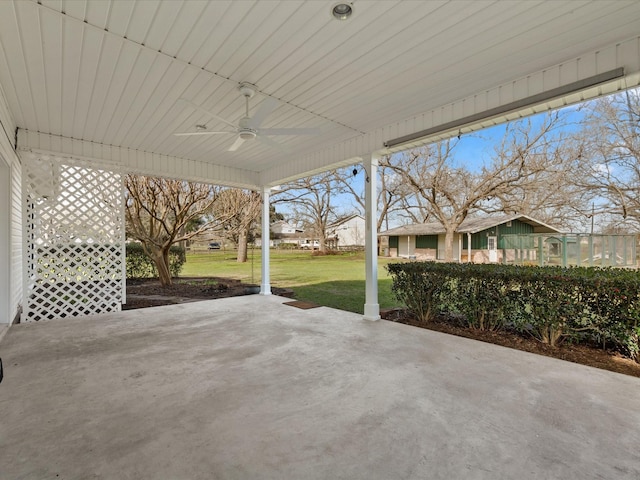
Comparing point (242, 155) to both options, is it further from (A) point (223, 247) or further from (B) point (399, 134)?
(A) point (223, 247)

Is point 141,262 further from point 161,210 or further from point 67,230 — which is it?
point 67,230

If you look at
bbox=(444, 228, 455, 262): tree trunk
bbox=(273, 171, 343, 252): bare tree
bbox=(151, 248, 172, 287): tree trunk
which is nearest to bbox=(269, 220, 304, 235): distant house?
bbox=(273, 171, 343, 252): bare tree

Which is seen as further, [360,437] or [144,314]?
[144,314]

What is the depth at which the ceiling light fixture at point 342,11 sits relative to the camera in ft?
7.18

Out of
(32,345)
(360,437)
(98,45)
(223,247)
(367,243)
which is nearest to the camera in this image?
(360,437)

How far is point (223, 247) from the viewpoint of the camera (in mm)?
12352

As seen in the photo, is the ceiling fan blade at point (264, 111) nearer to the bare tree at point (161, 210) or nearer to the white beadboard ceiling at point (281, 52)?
the white beadboard ceiling at point (281, 52)

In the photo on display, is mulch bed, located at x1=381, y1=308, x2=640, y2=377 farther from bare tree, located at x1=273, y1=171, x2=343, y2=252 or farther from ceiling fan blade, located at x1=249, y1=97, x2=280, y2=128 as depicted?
bare tree, located at x1=273, y1=171, x2=343, y2=252

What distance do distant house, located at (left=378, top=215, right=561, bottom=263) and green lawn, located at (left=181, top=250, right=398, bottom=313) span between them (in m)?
1.28

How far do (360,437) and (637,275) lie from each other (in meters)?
3.39

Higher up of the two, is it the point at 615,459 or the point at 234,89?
the point at 234,89

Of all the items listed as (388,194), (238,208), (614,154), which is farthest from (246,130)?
(388,194)

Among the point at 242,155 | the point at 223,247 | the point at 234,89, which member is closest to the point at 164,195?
the point at 242,155

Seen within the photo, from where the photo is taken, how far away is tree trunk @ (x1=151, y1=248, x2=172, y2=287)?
8.16 m
